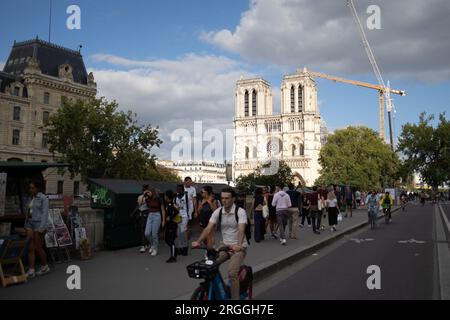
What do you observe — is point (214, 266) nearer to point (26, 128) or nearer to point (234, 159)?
Answer: point (26, 128)

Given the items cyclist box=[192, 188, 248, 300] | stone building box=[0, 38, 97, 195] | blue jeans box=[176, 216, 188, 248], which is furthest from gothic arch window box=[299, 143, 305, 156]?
cyclist box=[192, 188, 248, 300]

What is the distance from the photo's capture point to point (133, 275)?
8.23 m

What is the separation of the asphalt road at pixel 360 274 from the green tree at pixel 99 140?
3204 cm

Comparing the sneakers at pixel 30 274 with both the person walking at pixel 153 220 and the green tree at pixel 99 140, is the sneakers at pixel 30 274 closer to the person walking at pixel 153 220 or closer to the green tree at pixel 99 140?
the person walking at pixel 153 220

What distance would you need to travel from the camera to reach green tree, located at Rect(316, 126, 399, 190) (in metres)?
58.3

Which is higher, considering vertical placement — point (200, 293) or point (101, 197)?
point (101, 197)

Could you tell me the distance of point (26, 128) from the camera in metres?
58.6

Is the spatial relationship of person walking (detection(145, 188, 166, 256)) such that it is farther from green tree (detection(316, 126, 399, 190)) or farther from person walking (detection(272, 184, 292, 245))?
green tree (detection(316, 126, 399, 190))

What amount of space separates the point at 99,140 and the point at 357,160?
117 ft

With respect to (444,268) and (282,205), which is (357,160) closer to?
(282,205)

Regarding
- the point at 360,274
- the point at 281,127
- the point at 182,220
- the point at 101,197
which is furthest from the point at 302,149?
the point at 360,274

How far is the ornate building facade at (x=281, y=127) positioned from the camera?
380 feet

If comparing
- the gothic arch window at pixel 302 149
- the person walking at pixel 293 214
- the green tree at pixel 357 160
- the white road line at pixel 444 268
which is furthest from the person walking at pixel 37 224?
the gothic arch window at pixel 302 149
